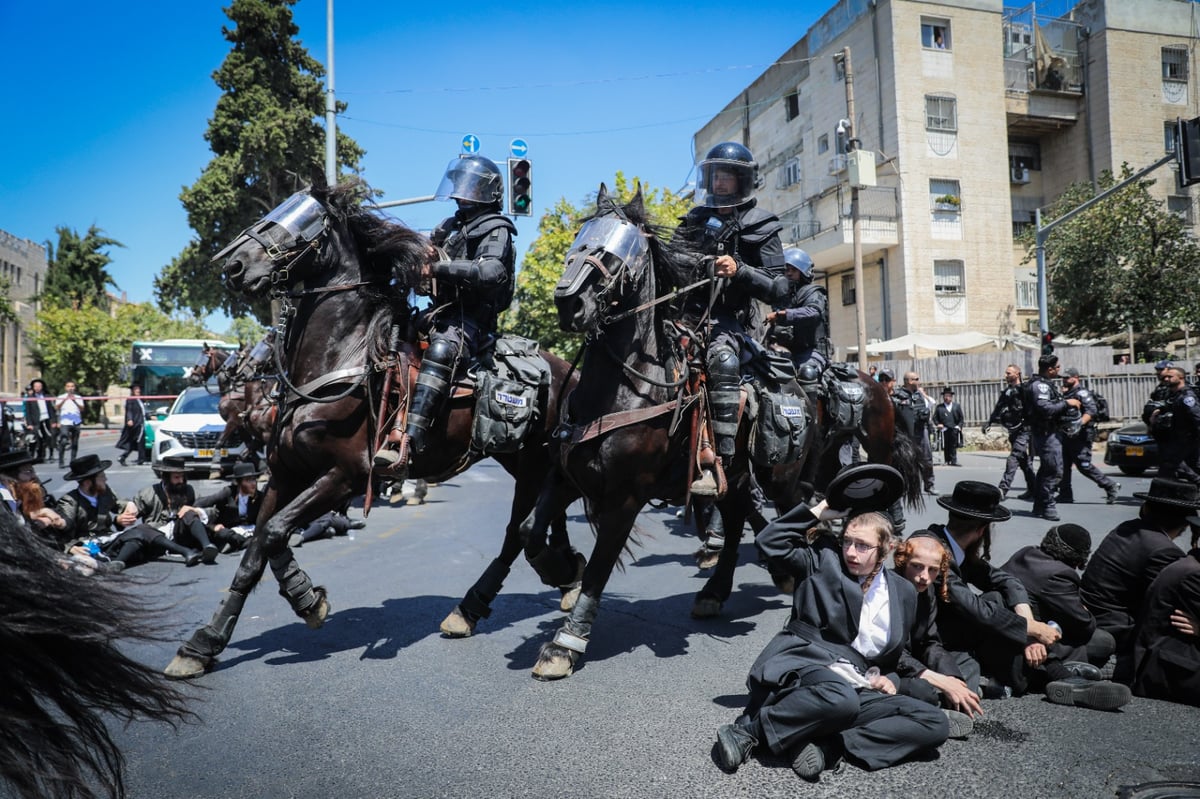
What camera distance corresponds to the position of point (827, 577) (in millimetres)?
3920

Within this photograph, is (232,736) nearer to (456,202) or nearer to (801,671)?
(801,671)

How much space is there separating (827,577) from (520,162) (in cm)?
1124

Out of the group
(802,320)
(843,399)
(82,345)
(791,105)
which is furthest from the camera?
(82,345)

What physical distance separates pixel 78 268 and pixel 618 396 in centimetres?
6365

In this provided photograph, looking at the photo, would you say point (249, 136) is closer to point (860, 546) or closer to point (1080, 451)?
point (1080, 451)

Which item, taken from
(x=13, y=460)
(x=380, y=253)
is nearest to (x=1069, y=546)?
(x=380, y=253)

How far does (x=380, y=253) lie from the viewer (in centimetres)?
552

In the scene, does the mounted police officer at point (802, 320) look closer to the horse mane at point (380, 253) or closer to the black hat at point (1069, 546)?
the black hat at point (1069, 546)

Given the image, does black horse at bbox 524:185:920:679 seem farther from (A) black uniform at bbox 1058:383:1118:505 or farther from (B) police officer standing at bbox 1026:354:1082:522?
(A) black uniform at bbox 1058:383:1118:505

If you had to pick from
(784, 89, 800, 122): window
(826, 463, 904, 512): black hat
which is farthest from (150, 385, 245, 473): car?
(784, 89, 800, 122): window

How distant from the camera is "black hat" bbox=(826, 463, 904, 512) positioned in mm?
4043

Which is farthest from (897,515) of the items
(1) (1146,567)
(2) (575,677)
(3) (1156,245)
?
(3) (1156,245)

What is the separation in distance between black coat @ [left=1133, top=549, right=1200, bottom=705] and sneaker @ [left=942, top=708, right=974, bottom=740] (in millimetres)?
1218

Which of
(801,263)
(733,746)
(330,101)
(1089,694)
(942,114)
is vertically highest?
(942,114)
